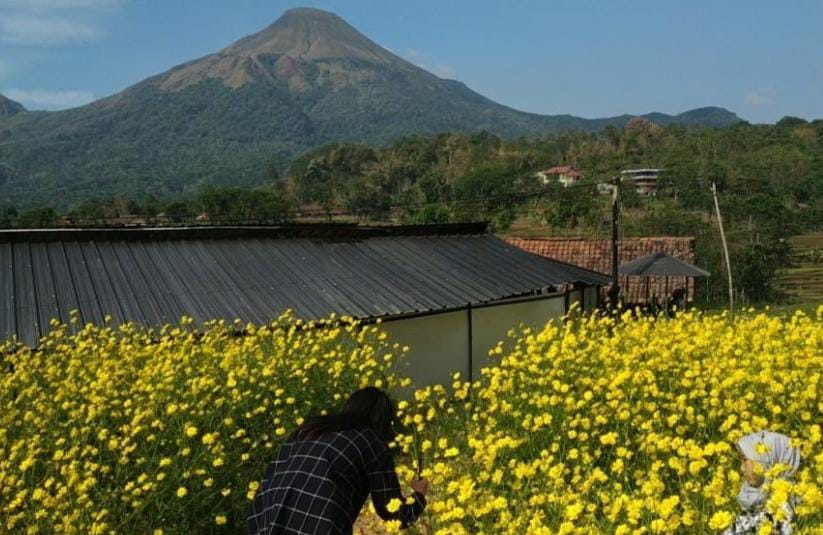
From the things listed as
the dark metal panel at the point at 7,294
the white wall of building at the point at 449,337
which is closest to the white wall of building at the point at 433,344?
the white wall of building at the point at 449,337

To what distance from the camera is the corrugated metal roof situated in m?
8.45

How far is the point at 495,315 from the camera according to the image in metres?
11.6

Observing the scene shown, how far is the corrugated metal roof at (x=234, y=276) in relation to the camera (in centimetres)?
845

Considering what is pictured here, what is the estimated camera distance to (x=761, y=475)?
318 centimetres

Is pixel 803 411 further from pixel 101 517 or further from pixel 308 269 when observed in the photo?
pixel 308 269

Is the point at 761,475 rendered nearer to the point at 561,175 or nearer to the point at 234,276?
the point at 234,276

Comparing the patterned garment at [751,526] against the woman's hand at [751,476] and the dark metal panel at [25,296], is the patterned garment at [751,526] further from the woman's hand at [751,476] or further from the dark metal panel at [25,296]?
Answer: the dark metal panel at [25,296]

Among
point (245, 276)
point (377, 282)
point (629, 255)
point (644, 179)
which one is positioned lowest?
point (629, 255)

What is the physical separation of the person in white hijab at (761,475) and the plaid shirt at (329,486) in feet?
4.30

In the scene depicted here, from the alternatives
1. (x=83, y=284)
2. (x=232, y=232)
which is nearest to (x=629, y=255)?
(x=232, y=232)

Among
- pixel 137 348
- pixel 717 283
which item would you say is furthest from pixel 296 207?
pixel 137 348

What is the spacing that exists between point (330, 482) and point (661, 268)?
54.6 feet

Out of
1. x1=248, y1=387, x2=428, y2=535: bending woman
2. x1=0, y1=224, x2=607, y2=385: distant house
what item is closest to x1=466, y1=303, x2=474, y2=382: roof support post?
x1=0, y1=224, x2=607, y2=385: distant house

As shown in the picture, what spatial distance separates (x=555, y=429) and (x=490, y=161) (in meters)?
76.1
